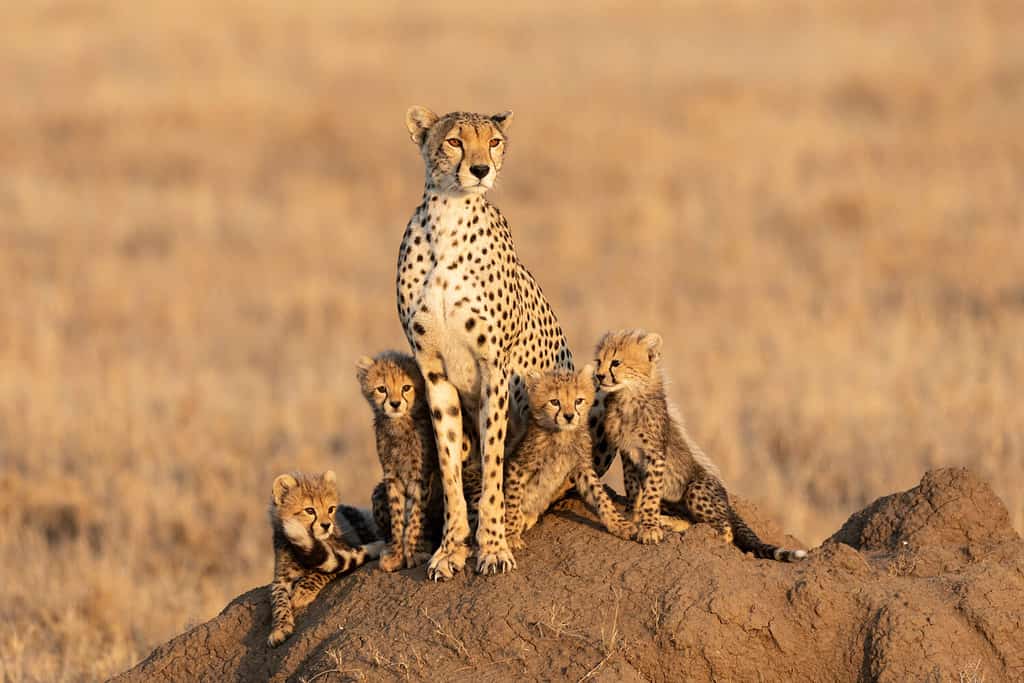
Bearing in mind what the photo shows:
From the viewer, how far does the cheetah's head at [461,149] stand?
16.0ft

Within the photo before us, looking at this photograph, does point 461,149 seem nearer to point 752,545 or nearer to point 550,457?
point 550,457

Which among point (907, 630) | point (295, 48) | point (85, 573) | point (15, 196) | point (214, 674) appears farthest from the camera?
point (295, 48)

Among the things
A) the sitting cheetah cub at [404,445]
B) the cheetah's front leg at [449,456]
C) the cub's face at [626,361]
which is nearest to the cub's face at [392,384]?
the sitting cheetah cub at [404,445]

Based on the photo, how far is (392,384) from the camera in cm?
528

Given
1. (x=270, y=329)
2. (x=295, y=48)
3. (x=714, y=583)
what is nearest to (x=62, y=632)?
(x=714, y=583)

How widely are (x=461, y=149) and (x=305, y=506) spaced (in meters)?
1.32

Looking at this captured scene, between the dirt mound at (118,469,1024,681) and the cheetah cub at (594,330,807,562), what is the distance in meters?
0.28

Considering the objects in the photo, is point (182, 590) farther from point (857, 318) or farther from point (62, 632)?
point (857, 318)

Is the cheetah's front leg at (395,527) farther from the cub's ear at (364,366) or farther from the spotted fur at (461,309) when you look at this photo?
the cub's ear at (364,366)

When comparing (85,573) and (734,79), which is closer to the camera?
(85,573)

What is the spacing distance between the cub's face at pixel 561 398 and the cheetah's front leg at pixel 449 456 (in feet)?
0.87

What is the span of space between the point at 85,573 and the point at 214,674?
3.15 meters

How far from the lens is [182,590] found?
8.06 metres

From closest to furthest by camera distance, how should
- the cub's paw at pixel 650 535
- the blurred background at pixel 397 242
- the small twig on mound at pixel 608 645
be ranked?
the small twig on mound at pixel 608 645 < the cub's paw at pixel 650 535 < the blurred background at pixel 397 242
